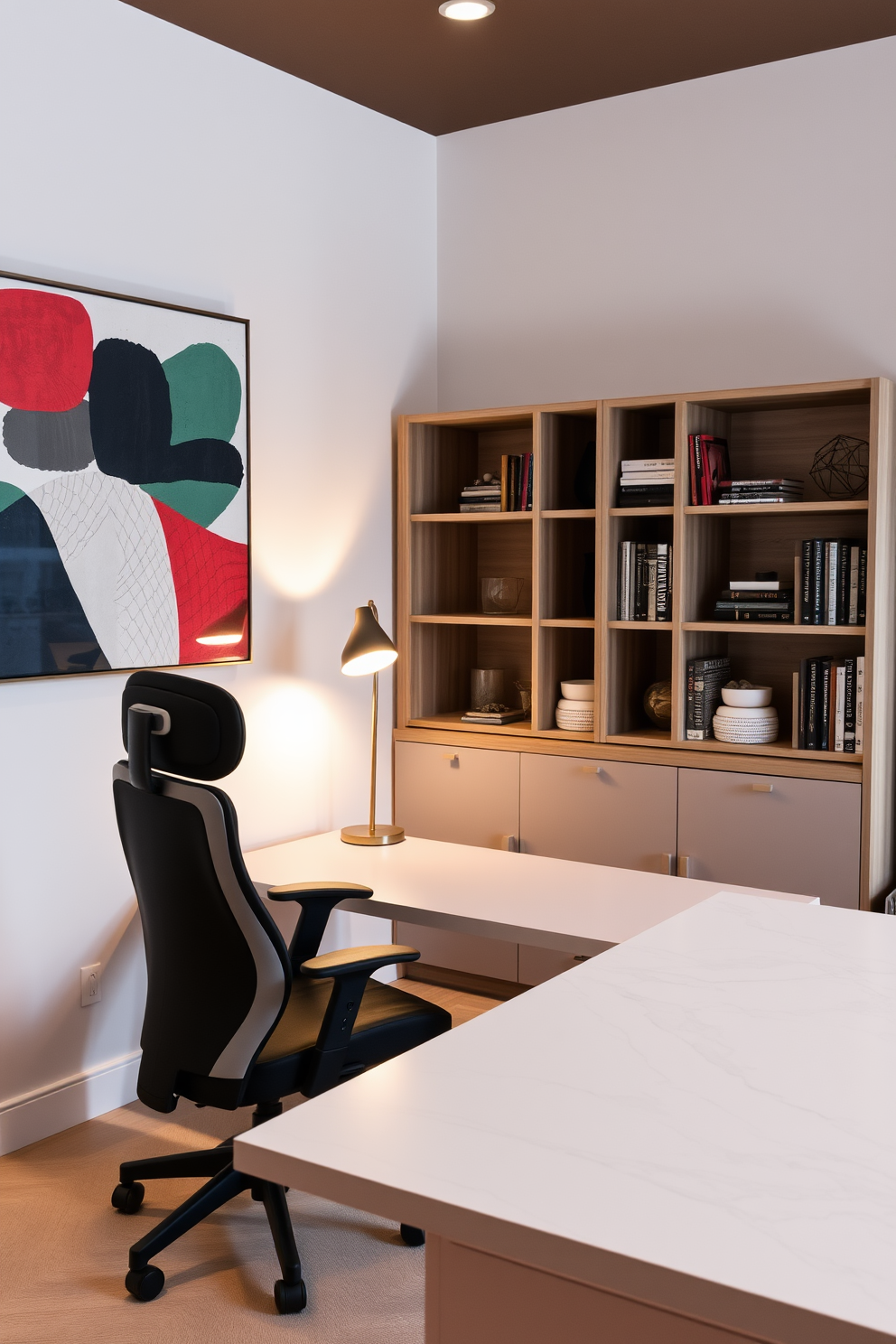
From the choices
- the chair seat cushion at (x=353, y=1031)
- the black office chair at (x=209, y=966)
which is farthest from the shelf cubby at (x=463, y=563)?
the black office chair at (x=209, y=966)

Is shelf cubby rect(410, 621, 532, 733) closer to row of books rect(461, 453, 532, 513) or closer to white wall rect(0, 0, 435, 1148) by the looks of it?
white wall rect(0, 0, 435, 1148)

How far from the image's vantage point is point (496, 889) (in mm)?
2898

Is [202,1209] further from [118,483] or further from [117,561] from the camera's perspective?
[118,483]

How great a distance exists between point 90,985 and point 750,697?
196 centimetres

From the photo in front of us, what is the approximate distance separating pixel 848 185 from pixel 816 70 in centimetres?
36

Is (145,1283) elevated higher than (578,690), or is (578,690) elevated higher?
(578,690)

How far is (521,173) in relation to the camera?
13.5 feet

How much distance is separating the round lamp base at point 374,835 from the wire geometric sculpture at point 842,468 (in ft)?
5.26

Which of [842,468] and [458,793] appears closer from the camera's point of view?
[842,468]

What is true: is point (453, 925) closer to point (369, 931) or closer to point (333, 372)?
point (369, 931)

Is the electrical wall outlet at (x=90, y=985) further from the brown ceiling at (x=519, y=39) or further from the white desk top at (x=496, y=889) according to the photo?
the brown ceiling at (x=519, y=39)

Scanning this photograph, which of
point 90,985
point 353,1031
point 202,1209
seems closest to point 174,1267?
point 202,1209

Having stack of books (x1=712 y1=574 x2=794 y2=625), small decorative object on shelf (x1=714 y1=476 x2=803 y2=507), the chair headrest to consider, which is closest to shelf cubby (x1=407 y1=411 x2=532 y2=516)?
small decorative object on shelf (x1=714 y1=476 x2=803 y2=507)

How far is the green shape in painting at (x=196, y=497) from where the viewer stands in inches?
126
